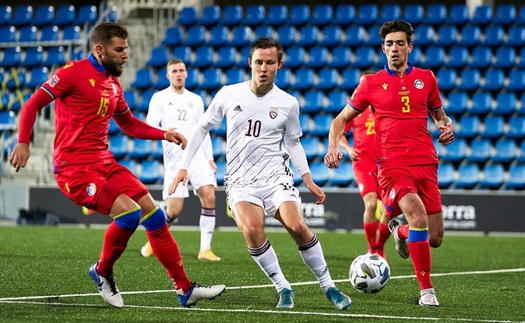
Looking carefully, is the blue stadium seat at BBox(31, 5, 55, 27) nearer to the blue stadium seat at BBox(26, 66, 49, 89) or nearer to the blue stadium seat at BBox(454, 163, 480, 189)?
the blue stadium seat at BBox(26, 66, 49, 89)

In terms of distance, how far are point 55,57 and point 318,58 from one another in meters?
6.79

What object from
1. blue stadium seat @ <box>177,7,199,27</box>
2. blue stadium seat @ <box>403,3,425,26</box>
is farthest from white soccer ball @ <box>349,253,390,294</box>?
blue stadium seat @ <box>177,7,199,27</box>

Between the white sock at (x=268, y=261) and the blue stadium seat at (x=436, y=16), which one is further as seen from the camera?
the blue stadium seat at (x=436, y=16)

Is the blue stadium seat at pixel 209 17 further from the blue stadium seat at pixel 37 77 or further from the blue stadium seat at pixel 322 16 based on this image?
the blue stadium seat at pixel 37 77

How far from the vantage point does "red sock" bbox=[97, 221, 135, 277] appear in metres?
6.47

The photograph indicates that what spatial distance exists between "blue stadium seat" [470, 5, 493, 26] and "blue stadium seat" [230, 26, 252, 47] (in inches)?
212

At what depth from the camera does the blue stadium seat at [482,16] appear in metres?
21.4

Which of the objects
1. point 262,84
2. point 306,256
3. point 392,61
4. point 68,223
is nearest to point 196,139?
point 262,84

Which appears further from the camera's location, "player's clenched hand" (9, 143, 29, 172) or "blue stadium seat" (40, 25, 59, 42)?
"blue stadium seat" (40, 25, 59, 42)

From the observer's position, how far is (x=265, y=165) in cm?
686

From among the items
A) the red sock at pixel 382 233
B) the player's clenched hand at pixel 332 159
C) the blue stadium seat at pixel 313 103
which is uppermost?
the player's clenched hand at pixel 332 159

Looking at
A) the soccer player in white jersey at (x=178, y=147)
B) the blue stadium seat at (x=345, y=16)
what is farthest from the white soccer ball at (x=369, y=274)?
the blue stadium seat at (x=345, y=16)

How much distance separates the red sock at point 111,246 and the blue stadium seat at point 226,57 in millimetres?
15285

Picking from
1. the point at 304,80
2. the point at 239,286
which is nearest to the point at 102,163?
the point at 239,286
